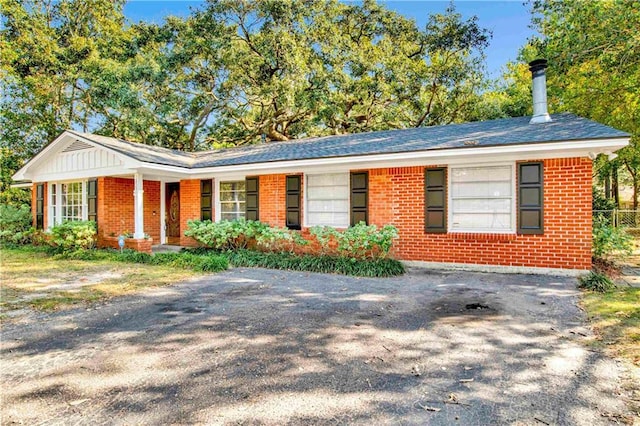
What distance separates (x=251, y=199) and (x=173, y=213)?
4.12m

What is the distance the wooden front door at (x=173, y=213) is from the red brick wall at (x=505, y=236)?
7.51 metres

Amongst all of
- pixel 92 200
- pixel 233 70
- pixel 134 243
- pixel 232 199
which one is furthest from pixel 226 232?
pixel 233 70

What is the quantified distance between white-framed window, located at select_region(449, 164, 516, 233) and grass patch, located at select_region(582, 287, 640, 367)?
7.70 feet

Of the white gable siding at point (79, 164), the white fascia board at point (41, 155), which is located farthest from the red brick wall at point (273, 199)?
the white fascia board at point (41, 155)

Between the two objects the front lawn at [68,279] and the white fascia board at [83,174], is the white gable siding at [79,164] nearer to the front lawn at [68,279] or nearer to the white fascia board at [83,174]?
the white fascia board at [83,174]

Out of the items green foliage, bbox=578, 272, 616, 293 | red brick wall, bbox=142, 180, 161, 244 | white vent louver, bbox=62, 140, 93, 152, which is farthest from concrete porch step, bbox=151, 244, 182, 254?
green foliage, bbox=578, 272, 616, 293

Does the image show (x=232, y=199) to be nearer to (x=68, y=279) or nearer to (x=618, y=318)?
(x=68, y=279)

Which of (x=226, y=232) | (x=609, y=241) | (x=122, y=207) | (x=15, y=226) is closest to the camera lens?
(x=609, y=241)

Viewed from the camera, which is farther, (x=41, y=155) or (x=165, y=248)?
(x=41, y=155)

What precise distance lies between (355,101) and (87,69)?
13567mm

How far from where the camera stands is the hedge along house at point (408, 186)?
24.4ft

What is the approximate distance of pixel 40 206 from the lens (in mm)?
13852

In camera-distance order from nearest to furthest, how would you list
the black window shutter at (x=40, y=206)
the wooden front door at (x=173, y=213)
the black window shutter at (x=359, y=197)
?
the black window shutter at (x=359, y=197), the wooden front door at (x=173, y=213), the black window shutter at (x=40, y=206)

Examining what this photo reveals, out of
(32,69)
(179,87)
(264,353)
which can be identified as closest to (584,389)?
(264,353)
